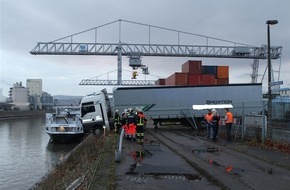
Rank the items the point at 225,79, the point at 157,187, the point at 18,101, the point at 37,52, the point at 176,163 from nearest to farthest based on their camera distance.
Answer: the point at 157,187 < the point at 176,163 < the point at 225,79 < the point at 37,52 < the point at 18,101

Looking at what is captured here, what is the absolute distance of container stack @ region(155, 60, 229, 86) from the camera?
48031 millimetres

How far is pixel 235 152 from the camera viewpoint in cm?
1580

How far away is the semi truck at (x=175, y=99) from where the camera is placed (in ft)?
105

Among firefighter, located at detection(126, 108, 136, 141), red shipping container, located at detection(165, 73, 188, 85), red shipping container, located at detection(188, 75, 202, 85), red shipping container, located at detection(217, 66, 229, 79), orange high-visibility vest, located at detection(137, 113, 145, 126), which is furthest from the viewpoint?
red shipping container, located at detection(217, 66, 229, 79)

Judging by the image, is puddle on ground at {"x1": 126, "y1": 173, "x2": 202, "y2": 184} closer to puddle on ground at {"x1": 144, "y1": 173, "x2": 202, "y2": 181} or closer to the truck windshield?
puddle on ground at {"x1": 144, "y1": 173, "x2": 202, "y2": 181}

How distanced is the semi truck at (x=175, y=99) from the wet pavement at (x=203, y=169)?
1539 cm

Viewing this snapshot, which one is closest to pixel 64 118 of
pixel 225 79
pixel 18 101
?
pixel 225 79

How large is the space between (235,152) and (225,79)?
37836mm

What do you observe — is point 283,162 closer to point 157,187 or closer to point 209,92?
point 157,187

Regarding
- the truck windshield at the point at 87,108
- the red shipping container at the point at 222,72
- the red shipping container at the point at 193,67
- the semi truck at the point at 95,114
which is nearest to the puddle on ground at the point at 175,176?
the semi truck at the point at 95,114

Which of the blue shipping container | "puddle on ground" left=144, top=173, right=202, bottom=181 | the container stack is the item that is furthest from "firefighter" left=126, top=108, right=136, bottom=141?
the blue shipping container

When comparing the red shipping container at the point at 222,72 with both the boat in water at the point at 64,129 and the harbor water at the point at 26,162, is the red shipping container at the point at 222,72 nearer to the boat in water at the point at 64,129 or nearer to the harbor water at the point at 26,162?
the boat in water at the point at 64,129

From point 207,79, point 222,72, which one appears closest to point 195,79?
point 207,79

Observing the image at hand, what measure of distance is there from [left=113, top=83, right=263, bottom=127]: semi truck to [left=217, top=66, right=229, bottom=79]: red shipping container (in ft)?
65.5
